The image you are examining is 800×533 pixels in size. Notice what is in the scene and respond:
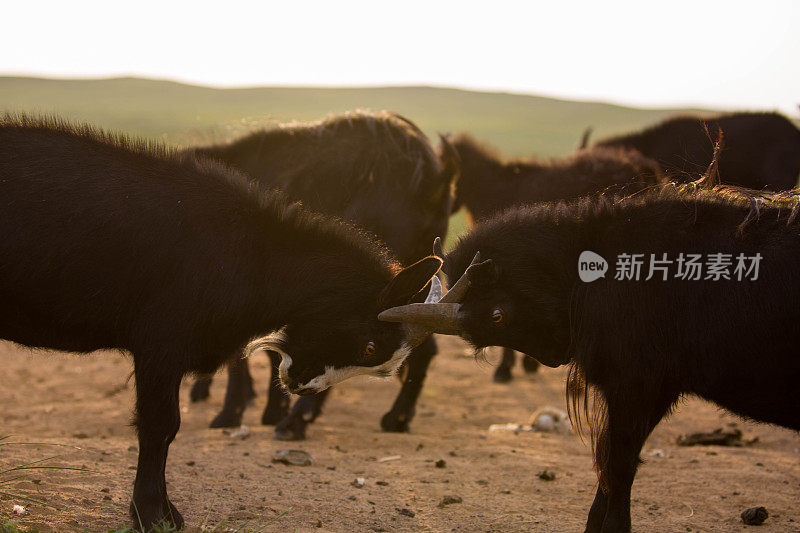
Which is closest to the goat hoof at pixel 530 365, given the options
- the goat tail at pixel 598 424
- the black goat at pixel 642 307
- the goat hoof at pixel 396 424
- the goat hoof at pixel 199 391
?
the goat hoof at pixel 396 424

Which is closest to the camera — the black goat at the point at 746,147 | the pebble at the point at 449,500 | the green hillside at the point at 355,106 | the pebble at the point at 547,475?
the pebble at the point at 449,500

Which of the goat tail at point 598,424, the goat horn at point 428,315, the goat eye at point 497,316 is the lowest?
the goat tail at point 598,424

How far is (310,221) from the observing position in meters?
4.70

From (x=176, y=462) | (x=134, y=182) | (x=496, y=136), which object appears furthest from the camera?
(x=496, y=136)

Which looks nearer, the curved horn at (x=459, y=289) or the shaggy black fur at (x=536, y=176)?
the curved horn at (x=459, y=289)

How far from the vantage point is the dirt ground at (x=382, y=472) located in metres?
4.66

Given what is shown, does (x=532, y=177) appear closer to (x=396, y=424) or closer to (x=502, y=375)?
(x=502, y=375)

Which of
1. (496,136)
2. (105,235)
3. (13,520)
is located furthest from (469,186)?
(496,136)

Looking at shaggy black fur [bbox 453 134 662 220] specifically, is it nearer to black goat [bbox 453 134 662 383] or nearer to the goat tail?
black goat [bbox 453 134 662 383]

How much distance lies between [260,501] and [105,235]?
1775 millimetres

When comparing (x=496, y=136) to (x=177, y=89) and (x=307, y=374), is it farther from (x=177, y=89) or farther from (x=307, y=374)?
(x=307, y=374)

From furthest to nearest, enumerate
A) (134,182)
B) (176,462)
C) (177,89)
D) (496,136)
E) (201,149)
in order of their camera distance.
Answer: (177,89) → (496,136) → (201,149) → (176,462) → (134,182)

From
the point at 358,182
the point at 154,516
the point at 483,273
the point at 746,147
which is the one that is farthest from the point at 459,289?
the point at 746,147

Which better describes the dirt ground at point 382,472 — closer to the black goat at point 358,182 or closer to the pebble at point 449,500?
the pebble at point 449,500
